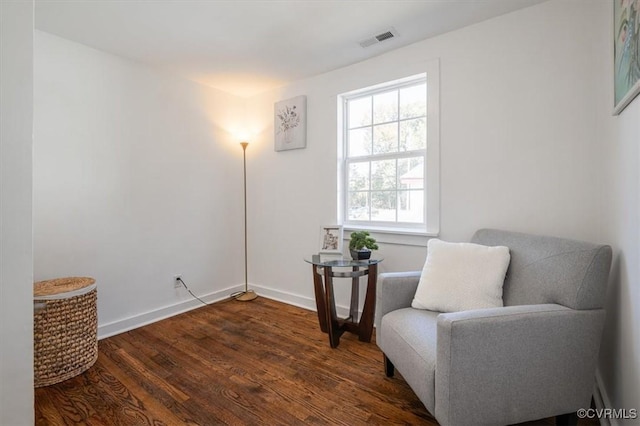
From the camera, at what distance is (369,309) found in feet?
7.30

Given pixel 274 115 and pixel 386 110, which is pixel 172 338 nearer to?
pixel 274 115

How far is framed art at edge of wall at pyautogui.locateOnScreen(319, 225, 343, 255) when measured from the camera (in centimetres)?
252

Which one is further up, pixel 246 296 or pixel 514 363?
pixel 514 363

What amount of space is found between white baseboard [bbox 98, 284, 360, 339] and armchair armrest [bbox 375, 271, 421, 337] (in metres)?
1.04

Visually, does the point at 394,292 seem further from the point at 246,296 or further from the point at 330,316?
the point at 246,296

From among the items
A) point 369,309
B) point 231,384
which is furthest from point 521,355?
point 231,384

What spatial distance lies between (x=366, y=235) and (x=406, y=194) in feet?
1.81

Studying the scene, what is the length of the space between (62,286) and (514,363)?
8.73ft

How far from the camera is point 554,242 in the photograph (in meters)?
1.52

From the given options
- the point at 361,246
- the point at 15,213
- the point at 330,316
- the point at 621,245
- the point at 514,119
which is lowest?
the point at 330,316

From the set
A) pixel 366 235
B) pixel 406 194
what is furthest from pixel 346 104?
pixel 366 235

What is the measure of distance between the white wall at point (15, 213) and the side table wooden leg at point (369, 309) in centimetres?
187

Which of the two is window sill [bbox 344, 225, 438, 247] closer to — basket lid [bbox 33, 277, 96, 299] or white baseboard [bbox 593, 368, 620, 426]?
white baseboard [bbox 593, 368, 620, 426]

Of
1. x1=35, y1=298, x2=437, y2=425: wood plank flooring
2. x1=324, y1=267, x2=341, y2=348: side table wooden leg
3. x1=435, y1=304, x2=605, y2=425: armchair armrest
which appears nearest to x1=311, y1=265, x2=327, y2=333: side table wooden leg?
x1=324, y1=267, x2=341, y2=348: side table wooden leg
